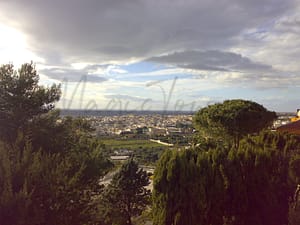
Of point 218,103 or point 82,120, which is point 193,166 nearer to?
point 82,120

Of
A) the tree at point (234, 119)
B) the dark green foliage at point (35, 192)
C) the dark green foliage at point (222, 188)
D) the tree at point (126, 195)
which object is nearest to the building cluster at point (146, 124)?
the tree at point (234, 119)

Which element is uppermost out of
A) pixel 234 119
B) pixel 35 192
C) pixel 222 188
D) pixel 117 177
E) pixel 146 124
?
pixel 234 119

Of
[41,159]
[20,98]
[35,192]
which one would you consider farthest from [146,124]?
[35,192]

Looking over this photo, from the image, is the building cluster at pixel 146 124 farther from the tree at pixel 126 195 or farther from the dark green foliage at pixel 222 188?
the dark green foliage at pixel 222 188

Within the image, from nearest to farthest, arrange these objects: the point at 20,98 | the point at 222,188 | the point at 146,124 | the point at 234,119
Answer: the point at 222,188
the point at 20,98
the point at 234,119
the point at 146,124

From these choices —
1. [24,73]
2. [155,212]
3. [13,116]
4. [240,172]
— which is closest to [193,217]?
[155,212]

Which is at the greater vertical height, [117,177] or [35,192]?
[35,192]

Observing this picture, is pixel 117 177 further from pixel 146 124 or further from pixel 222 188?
pixel 146 124

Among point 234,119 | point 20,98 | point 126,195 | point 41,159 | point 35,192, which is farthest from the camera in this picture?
point 234,119
